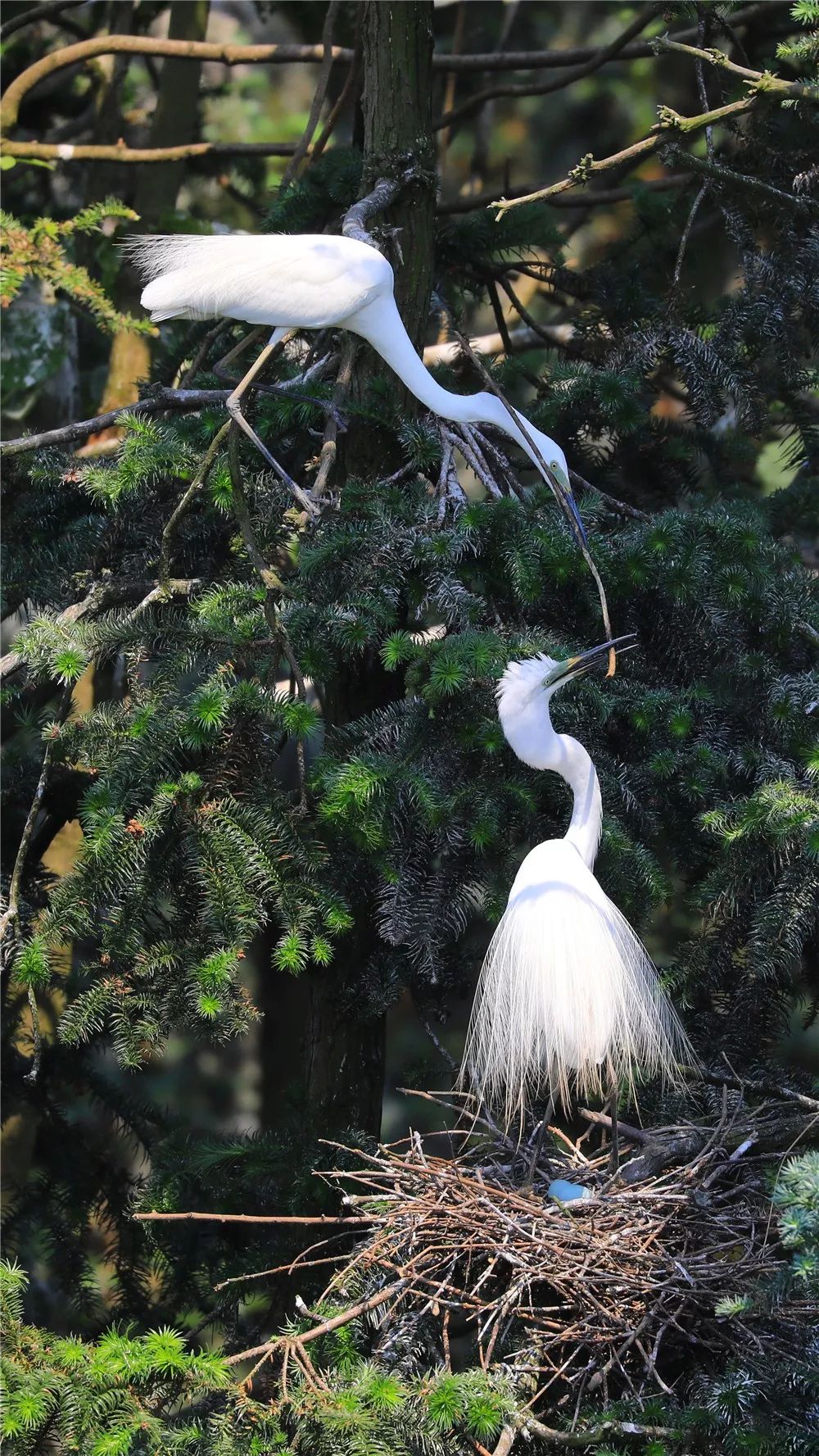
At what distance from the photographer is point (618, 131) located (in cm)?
588

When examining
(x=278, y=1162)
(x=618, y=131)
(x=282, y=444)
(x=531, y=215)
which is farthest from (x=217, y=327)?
(x=618, y=131)

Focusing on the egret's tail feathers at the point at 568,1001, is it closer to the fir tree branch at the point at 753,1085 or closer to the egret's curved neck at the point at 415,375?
the fir tree branch at the point at 753,1085

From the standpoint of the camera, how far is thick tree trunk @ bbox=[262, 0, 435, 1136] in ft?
9.66

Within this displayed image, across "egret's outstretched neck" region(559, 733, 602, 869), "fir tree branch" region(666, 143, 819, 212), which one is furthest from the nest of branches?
"fir tree branch" region(666, 143, 819, 212)

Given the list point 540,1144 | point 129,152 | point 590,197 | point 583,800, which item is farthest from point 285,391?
point 540,1144

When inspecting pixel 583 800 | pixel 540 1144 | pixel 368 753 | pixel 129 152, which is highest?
pixel 129 152

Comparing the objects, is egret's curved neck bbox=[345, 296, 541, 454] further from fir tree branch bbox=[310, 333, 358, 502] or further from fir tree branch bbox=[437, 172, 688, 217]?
fir tree branch bbox=[437, 172, 688, 217]

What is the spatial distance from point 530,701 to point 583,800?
230 millimetres

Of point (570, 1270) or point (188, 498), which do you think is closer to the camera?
point (570, 1270)

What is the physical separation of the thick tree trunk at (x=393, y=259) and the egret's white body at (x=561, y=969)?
18.9 inches

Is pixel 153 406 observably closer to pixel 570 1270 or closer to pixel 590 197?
pixel 590 197

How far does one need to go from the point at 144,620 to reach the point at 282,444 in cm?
70

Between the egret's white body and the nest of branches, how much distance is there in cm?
20

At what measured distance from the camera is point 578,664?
2.20 metres
